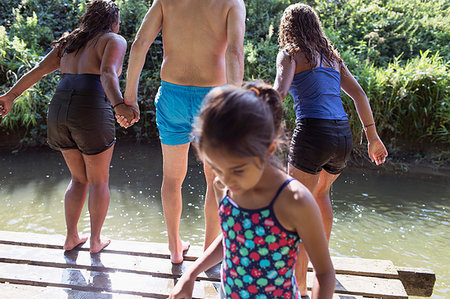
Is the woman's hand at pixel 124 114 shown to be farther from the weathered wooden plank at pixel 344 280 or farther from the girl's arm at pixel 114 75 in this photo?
the weathered wooden plank at pixel 344 280

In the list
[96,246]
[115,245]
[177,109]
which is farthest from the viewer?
[115,245]

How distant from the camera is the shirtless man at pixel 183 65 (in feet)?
7.52

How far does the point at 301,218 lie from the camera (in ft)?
3.81

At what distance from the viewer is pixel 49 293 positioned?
7.11ft

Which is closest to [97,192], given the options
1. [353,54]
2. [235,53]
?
[235,53]

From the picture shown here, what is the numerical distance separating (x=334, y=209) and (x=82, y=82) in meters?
3.23

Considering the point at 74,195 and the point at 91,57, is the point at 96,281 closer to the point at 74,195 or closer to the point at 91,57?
the point at 74,195

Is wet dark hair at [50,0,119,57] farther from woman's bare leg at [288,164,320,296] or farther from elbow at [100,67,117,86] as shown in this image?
woman's bare leg at [288,164,320,296]

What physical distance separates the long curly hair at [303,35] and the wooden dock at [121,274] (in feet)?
4.33

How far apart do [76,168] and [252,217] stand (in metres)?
1.82

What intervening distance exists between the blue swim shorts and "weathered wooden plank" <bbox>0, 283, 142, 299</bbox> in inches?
36.5

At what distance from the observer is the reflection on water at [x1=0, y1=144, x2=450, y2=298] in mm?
3808

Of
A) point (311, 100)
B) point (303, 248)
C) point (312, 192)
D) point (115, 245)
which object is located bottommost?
point (115, 245)

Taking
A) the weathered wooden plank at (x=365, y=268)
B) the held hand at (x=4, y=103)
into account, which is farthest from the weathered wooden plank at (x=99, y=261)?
the held hand at (x=4, y=103)
